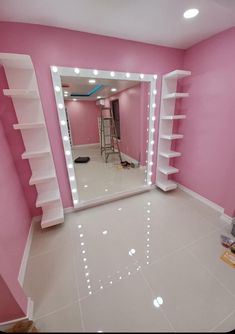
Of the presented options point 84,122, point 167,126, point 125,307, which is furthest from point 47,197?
point 167,126

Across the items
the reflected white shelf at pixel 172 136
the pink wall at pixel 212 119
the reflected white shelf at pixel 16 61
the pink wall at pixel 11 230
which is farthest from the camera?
the reflected white shelf at pixel 172 136

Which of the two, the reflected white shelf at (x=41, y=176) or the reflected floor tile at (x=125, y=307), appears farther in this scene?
the reflected white shelf at (x=41, y=176)

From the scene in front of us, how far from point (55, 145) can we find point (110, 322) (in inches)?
70.0

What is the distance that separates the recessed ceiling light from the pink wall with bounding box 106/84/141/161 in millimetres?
1021

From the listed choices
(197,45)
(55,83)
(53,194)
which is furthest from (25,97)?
(197,45)

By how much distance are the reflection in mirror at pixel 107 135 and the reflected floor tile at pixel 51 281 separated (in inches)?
38.1

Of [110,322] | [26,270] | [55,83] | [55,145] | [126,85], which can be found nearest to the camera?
[110,322]

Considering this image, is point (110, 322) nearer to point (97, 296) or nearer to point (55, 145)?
point (97, 296)

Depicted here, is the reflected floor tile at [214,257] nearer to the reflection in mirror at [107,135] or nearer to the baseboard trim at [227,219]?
the baseboard trim at [227,219]

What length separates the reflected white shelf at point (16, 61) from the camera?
3.98 feet

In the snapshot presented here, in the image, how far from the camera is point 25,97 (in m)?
1.47

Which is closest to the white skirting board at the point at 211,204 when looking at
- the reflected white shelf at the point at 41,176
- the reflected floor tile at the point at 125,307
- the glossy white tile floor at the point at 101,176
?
the glossy white tile floor at the point at 101,176

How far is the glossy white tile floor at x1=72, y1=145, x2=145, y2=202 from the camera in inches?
102

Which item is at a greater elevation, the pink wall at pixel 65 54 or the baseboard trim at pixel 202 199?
the pink wall at pixel 65 54
